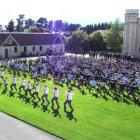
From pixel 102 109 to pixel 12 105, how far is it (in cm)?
715

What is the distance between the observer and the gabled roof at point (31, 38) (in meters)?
67.1

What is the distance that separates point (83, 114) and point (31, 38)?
5045cm

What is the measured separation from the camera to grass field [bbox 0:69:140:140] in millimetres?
21078

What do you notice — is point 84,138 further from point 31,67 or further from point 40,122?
point 31,67

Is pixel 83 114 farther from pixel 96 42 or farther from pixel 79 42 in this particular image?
pixel 96 42

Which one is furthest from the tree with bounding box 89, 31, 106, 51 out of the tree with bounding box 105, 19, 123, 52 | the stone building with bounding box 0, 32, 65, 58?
the stone building with bounding box 0, 32, 65, 58

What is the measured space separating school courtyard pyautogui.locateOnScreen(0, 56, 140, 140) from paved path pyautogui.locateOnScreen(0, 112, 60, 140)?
501 mm

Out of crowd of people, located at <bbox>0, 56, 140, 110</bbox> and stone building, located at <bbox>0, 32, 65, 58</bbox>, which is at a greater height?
stone building, located at <bbox>0, 32, 65, 58</bbox>

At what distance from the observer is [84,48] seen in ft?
262

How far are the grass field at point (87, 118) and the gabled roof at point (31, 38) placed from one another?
38.7 meters

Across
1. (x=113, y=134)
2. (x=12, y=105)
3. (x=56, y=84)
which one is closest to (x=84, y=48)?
(x=56, y=84)

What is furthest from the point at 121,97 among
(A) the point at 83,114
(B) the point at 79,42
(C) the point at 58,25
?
(C) the point at 58,25

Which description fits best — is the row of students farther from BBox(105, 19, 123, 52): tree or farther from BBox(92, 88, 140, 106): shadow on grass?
BBox(105, 19, 123, 52): tree

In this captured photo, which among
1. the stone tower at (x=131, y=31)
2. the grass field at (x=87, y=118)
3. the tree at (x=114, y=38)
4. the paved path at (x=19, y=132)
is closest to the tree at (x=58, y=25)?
the tree at (x=114, y=38)
